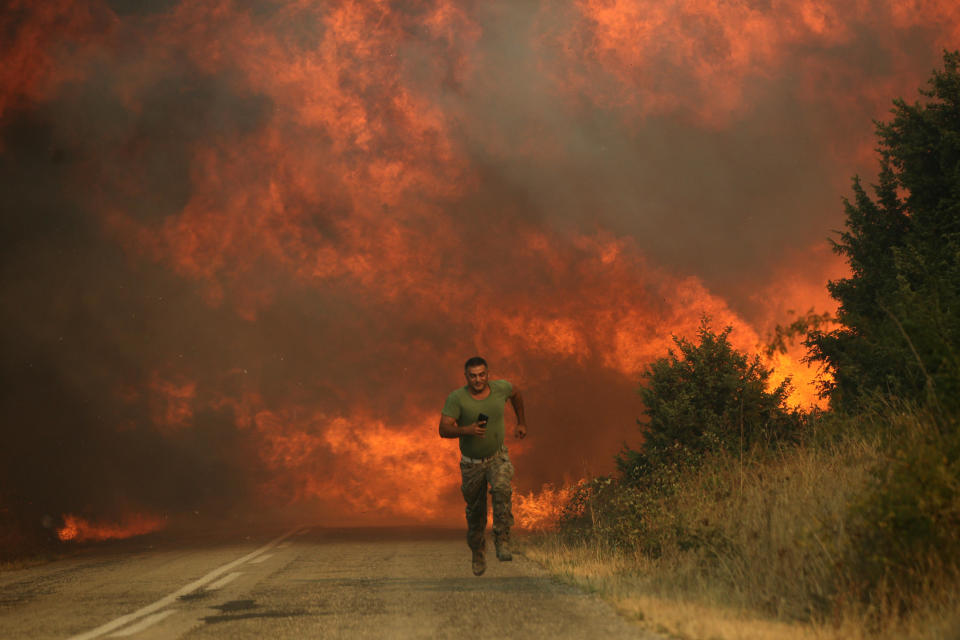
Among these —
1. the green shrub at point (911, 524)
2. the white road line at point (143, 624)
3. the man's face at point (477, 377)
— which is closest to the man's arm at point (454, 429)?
the man's face at point (477, 377)

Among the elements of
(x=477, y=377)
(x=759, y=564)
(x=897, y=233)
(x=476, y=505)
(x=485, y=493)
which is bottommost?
(x=759, y=564)

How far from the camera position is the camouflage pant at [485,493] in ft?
35.0

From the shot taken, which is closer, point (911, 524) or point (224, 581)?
point (911, 524)

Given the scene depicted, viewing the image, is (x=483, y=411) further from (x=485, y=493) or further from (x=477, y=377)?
(x=485, y=493)

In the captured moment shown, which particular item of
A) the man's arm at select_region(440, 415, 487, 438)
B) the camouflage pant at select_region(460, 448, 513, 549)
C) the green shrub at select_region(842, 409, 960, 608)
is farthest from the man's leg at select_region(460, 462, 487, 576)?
the green shrub at select_region(842, 409, 960, 608)

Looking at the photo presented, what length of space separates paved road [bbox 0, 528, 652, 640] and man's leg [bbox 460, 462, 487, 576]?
34cm

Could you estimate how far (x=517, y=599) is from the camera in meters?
9.39

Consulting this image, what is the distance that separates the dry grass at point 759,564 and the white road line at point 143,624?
13.8ft

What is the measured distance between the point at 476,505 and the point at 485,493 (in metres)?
0.17

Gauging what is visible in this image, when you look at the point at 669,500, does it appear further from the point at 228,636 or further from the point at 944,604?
the point at 228,636

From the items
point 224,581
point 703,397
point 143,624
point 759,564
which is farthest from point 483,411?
point 703,397

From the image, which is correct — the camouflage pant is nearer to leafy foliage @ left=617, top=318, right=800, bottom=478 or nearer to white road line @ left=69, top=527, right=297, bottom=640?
white road line @ left=69, top=527, right=297, bottom=640

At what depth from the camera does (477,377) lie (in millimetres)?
10102

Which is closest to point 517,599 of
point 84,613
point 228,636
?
point 228,636
